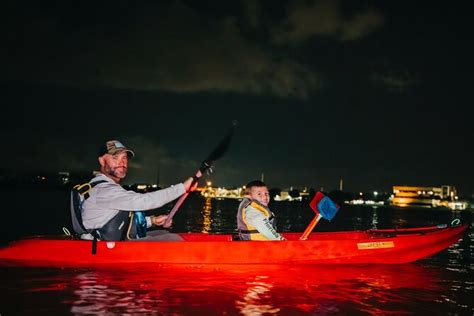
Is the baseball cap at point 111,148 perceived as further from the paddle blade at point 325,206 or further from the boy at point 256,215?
the paddle blade at point 325,206

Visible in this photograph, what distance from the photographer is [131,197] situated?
276 inches

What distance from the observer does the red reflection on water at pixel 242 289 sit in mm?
6695

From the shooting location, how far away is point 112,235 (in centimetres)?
825

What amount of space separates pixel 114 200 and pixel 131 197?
0.34 metres

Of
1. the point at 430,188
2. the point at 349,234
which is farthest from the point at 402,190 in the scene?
the point at 349,234

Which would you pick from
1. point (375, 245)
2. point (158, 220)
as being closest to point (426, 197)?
point (375, 245)

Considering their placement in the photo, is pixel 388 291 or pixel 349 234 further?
pixel 349 234

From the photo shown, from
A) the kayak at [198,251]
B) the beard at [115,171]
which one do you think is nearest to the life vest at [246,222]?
the kayak at [198,251]

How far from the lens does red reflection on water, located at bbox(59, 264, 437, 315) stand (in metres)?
6.70

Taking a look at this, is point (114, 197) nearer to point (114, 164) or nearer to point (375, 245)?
point (114, 164)

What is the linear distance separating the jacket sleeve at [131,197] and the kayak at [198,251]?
57.7 inches

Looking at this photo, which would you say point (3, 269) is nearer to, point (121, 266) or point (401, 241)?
point (121, 266)

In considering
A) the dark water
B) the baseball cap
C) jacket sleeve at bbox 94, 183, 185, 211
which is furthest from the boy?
the baseball cap

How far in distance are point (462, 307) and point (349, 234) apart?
4.35 metres
